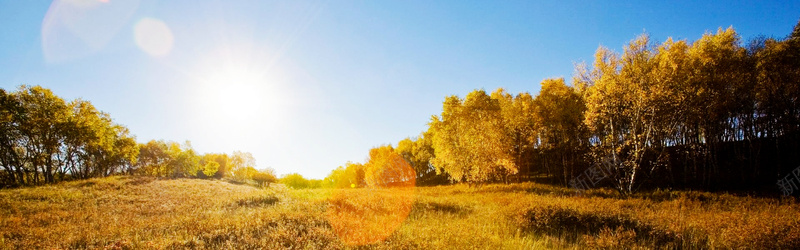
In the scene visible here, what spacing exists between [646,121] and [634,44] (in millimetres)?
4927

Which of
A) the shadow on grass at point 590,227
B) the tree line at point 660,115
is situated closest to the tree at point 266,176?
the tree line at point 660,115

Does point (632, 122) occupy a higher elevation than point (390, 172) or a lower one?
higher

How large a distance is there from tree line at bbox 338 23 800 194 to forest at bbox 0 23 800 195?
93 millimetres

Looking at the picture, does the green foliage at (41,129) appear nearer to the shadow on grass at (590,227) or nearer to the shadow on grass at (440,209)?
the shadow on grass at (440,209)

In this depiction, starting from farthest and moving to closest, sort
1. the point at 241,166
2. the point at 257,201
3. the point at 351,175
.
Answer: the point at 241,166 < the point at 351,175 < the point at 257,201

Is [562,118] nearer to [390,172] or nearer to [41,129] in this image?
[390,172]

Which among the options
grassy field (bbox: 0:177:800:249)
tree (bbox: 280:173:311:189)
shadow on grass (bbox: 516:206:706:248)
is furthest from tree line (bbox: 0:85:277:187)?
tree (bbox: 280:173:311:189)

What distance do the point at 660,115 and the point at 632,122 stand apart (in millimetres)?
1779

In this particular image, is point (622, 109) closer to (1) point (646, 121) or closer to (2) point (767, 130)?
(1) point (646, 121)

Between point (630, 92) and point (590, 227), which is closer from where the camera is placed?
point (590, 227)

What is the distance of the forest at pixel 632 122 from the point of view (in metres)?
18.6

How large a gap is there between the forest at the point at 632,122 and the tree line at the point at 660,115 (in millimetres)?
93

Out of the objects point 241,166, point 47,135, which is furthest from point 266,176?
point 47,135

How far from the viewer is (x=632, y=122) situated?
1841cm
